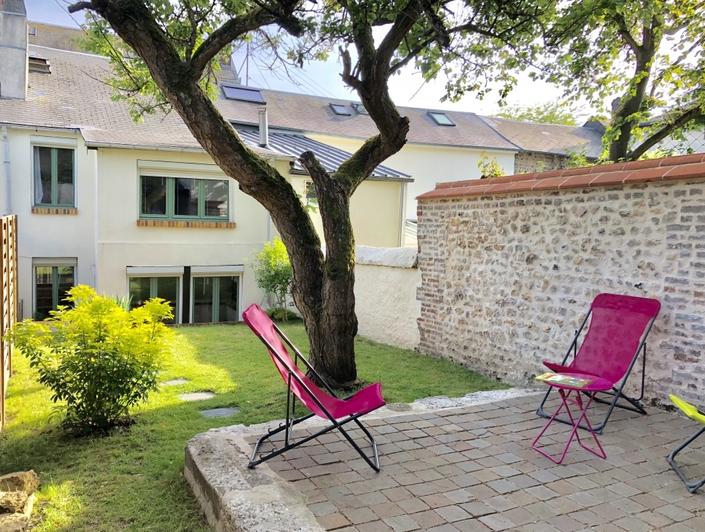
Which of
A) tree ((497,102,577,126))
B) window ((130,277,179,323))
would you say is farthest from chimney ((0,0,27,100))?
tree ((497,102,577,126))

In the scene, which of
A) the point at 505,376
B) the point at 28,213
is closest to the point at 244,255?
the point at 28,213

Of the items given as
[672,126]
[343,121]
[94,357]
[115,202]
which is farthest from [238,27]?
[343,121]

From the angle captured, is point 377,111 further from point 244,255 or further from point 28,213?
point 28,213

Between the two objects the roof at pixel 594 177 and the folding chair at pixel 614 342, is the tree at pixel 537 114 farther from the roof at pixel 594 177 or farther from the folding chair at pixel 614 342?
the folding chair at pixel 614 342

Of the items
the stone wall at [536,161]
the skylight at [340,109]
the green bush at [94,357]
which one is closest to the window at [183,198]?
the skylight at [340,109]

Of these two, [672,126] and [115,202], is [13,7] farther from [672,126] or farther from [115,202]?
[672,126]

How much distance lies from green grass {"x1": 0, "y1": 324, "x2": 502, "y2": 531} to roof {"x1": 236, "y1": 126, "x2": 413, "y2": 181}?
7956 millimetres

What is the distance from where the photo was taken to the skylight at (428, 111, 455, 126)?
23.8m

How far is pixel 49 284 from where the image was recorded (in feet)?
45.5

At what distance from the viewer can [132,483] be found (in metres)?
4.00

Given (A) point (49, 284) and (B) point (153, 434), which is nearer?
(B) point (153, 434)

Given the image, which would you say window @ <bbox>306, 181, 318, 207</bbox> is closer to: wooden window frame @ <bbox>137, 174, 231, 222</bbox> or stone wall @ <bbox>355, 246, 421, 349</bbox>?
wooden window frame @ <bbox>137, 174, 231, 222</bbox>

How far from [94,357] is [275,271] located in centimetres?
799

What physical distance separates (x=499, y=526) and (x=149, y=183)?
1307cm
